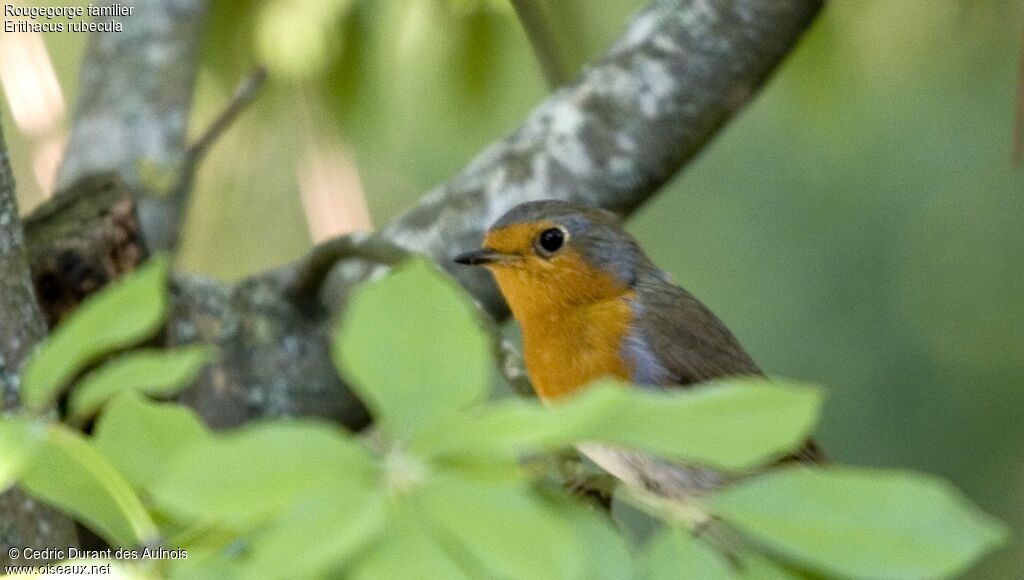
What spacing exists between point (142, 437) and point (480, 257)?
→ 1.47 m

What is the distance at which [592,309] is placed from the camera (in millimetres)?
2219

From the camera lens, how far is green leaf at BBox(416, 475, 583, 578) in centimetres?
53

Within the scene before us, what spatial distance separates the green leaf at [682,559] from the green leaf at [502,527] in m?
0.09

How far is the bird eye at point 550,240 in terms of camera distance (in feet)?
7.38

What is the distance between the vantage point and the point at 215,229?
4.43 metres

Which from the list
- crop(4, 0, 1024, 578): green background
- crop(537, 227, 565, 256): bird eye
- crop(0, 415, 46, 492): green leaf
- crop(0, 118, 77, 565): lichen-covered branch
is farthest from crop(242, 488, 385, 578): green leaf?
crop(4, 0, 1024, 578): green background

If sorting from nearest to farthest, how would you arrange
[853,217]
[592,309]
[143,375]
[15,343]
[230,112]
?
[143,375] → [15,343] → [592,309] → [230,112] → [853,217]

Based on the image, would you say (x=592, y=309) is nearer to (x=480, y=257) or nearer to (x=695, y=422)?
(x=480, y=257)

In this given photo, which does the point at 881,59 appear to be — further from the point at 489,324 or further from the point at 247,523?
the point at 247,523

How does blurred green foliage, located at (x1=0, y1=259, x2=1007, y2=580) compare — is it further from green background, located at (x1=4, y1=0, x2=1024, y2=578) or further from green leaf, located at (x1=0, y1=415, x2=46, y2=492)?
green background, located at (x1=4, y1=0, x2=1024, y2=578)

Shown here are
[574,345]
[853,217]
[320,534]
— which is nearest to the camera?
[320,534]

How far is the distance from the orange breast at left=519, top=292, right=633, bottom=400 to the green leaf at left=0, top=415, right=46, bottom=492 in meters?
1.37

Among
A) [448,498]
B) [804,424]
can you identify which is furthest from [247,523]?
[804,424]

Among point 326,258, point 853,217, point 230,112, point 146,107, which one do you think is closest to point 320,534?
point 326,258
